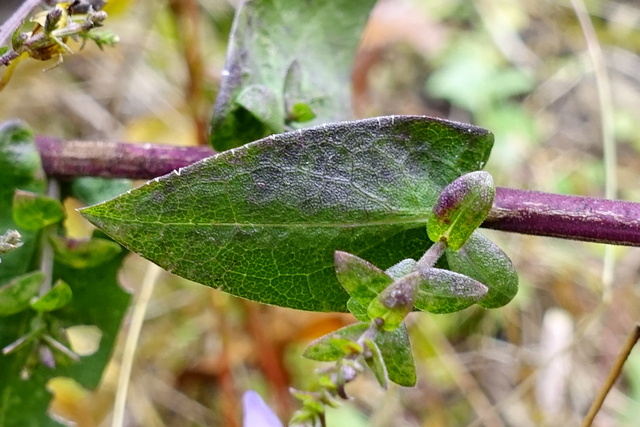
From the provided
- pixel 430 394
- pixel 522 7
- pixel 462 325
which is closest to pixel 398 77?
pixel 522 7

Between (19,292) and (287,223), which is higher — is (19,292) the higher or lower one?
the lower one

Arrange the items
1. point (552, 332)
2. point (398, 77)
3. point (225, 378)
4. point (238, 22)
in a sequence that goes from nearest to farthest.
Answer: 1. point (238, 22)
2. point (225, 378)
3. point (552, 332)
4. point (398, 77)

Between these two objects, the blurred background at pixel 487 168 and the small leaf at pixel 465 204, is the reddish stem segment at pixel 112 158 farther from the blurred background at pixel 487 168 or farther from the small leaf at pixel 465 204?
the blurred background at pixel 487 168

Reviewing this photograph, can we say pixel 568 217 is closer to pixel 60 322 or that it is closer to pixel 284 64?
pixel 284 64

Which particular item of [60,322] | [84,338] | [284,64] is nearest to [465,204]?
[284,64]

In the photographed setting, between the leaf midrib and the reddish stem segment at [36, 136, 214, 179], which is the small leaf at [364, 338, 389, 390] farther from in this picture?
the reddish stem segment at [36, 136, 214, 179]

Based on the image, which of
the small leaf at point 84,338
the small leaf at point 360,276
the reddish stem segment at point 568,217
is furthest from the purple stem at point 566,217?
the small leaf at point 84,338

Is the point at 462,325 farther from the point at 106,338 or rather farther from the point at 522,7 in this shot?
the point at 522,7
